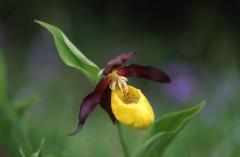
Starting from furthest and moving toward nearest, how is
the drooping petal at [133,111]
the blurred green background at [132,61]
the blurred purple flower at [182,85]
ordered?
the blurred purple flower at [182,85], the blurred green background at [132,61], the drooping petal at [133,111]

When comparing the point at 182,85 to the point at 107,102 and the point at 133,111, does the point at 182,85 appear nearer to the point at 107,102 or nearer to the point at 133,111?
the point at 107,102

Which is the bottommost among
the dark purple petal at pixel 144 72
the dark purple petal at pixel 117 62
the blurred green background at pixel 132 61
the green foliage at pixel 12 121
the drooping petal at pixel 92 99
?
the blurred green background at pixel 132 61

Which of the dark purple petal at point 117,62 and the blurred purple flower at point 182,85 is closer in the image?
the dark purple petal at point 117,62

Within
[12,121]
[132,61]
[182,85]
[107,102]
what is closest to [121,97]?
[107,102]

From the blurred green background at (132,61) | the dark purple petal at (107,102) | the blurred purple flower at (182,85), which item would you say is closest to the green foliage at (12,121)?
the blurred green background at (132,61)

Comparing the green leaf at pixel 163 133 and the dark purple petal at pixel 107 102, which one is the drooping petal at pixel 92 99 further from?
the green leaf at pixel 163 133

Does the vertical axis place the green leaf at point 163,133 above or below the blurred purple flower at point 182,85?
above

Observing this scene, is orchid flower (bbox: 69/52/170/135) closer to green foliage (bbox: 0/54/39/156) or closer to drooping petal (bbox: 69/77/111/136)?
drooping petal (bbox: 69/77/111/136)
